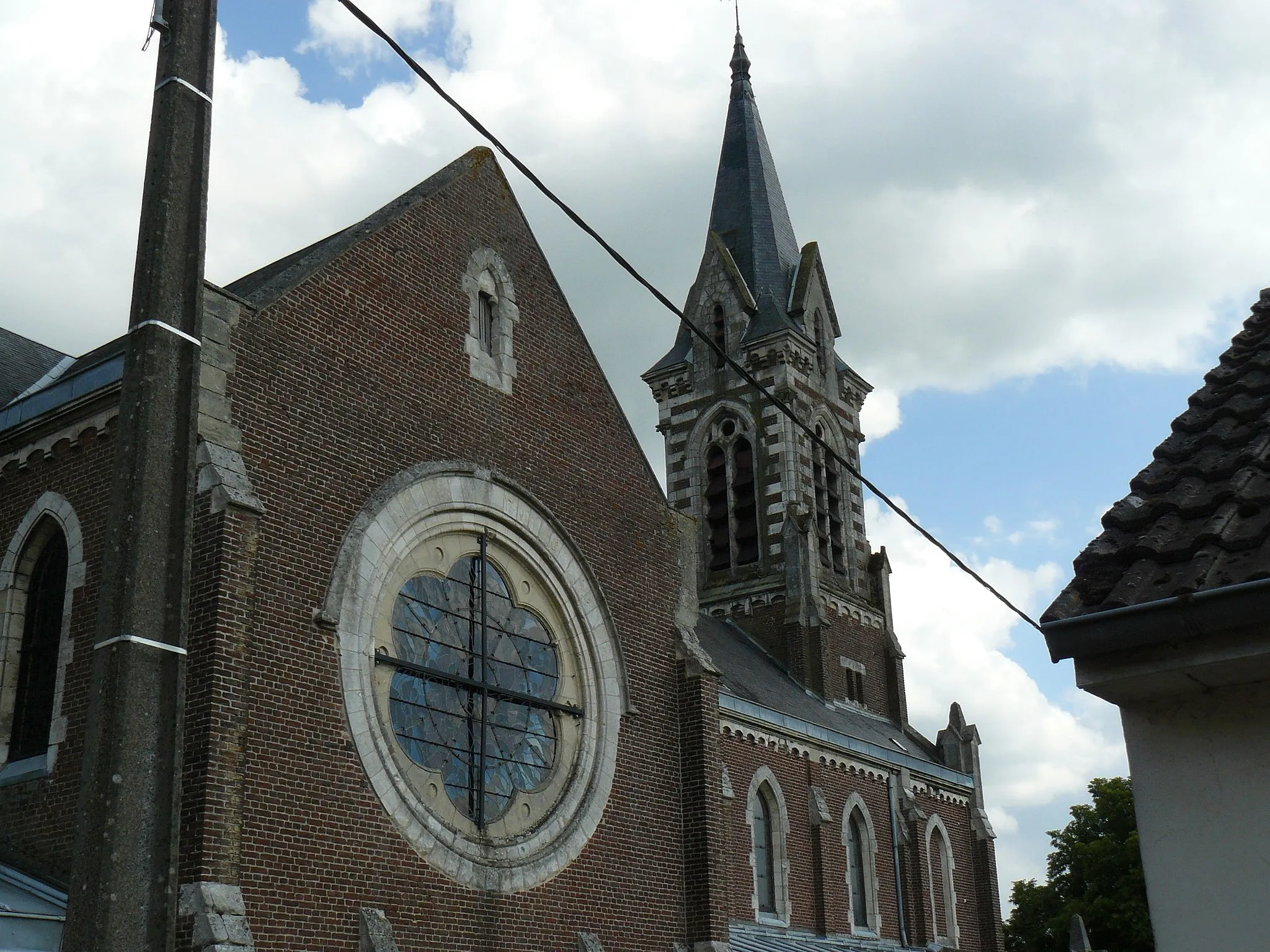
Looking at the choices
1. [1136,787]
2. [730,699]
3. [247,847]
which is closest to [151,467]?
[1136,787]

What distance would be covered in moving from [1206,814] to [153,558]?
4845 mm

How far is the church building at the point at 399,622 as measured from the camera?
41.4 ft

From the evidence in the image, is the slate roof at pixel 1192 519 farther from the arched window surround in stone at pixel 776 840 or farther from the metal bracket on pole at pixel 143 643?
the arched window surround in stone at pixel 776 840

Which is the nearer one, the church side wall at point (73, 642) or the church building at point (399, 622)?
the church building at point (399, 622)

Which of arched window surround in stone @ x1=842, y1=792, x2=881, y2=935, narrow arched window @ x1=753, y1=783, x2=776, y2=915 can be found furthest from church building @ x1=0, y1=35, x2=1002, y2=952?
arched window surround in stone @ x1=842, y1=792, x2=881, y2=935

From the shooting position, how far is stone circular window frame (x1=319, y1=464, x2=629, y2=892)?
13828 mm

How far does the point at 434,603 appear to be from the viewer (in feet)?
49.7

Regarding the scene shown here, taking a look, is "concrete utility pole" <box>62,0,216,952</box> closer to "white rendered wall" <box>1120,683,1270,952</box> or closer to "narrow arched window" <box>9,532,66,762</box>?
"white rendered wall" <box>1120,683,1270,952</box>

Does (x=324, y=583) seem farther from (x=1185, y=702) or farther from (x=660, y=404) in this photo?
(x=660, y=404)

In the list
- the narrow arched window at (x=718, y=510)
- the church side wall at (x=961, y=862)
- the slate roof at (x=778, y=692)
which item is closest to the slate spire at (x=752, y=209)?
the narrow arched window at (x=718, y=510)

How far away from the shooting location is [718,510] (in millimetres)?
39344

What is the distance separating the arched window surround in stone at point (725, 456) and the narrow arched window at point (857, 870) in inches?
344

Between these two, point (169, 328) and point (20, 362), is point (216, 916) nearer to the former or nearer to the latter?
point (169, 328)

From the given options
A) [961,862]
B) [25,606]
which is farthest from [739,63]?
[25,606]
